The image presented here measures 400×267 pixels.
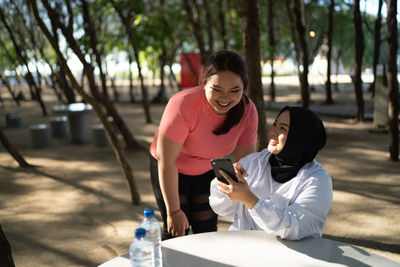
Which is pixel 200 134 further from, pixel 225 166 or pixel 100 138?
pixel 100 138

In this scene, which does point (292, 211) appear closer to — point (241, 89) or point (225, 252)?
point (225, 252)

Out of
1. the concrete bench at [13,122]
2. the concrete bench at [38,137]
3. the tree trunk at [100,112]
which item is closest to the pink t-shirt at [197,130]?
the tree trunk at [100,112]

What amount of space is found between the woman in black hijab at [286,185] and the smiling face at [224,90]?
10.3 inches

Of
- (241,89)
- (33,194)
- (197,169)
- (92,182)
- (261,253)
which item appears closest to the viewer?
(261,253)

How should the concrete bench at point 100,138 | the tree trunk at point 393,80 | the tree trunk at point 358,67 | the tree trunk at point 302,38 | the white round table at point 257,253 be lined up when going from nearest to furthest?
the white round table at point 257,253 < the tree trunk at point 393,80 < the tree trunk at point 302,38 < the concrete bench at point 100,138 < the tree trunk at point 358,67

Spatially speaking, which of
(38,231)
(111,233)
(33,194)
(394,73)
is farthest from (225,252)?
(394,73)

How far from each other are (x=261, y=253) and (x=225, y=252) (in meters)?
0.16

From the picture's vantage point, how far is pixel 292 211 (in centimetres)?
192

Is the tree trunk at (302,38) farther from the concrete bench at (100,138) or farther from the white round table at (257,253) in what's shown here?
the white round table at (257,253)

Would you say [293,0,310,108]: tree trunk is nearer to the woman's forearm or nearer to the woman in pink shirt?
the woman in pink shirt

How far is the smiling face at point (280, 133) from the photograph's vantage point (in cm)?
212

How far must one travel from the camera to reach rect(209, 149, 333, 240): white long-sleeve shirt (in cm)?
190

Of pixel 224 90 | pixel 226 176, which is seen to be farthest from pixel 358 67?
pixel 226 176

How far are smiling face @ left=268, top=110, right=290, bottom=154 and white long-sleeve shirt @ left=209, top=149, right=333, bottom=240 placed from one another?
A: 16 cm
